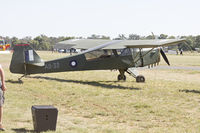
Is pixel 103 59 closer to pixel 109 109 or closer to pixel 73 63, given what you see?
pixel 73 63

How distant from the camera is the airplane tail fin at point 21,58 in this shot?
16.8m

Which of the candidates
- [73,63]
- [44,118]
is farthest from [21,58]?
[44,118]

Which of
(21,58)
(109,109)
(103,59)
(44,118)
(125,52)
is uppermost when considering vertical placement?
(125,52)

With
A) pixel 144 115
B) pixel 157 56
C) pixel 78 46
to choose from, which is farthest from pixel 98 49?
pixel 144 115

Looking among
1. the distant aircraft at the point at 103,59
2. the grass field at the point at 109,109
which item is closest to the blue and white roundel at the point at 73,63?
the distant aircraft at the point at 103,59

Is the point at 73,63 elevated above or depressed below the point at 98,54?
below

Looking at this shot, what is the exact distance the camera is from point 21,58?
1694 centimetres

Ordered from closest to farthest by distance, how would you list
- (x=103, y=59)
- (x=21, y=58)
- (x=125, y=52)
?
(x=21, y=58) → (x=103, y=59) → (x=125, y=52)

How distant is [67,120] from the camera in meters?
9.01

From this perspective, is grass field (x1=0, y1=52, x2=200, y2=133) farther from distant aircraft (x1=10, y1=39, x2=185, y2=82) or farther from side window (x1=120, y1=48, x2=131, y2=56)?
side window (x1=120, y1=48, x2=131, y2=56)

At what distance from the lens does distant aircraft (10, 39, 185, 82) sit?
17.3 metres

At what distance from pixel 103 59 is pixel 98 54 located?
0.43 meters

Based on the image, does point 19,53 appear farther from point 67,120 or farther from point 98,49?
point 67,120

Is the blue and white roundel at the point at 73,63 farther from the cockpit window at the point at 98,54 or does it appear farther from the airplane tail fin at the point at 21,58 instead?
the airplane tail fin at the point at 21,58
